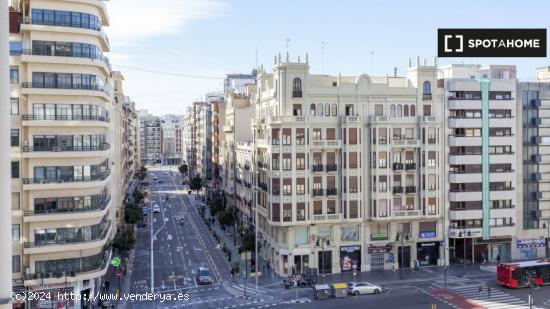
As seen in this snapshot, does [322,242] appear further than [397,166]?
No

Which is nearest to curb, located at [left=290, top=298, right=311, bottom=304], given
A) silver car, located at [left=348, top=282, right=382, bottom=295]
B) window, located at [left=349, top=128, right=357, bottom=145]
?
silver car, located at [left=348, top=282, right=382, bottom=295]

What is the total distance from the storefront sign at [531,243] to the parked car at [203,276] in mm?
43970

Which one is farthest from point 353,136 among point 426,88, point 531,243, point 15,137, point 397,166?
point 15,137

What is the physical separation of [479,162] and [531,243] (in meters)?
14.7

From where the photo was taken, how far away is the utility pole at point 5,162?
1147 cm

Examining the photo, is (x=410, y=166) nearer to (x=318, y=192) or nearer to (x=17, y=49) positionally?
(x=318, y=192)

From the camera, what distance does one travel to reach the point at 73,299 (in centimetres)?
5650

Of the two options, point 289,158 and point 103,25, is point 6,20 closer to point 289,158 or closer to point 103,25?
point 103,25

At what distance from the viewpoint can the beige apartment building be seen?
55.1m

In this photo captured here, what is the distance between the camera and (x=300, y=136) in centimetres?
7394

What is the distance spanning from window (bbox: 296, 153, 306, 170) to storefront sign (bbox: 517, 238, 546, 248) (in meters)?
33.7

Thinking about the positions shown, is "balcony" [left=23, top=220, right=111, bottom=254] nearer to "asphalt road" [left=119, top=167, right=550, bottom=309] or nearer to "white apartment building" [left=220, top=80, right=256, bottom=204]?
"asphalt road" [left=119, top=167, right=550, bottom=309]

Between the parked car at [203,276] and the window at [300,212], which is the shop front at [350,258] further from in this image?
the parked car at [203,276]

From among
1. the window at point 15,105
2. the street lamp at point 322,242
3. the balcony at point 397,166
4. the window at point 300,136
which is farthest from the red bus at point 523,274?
the window at point 15,105
